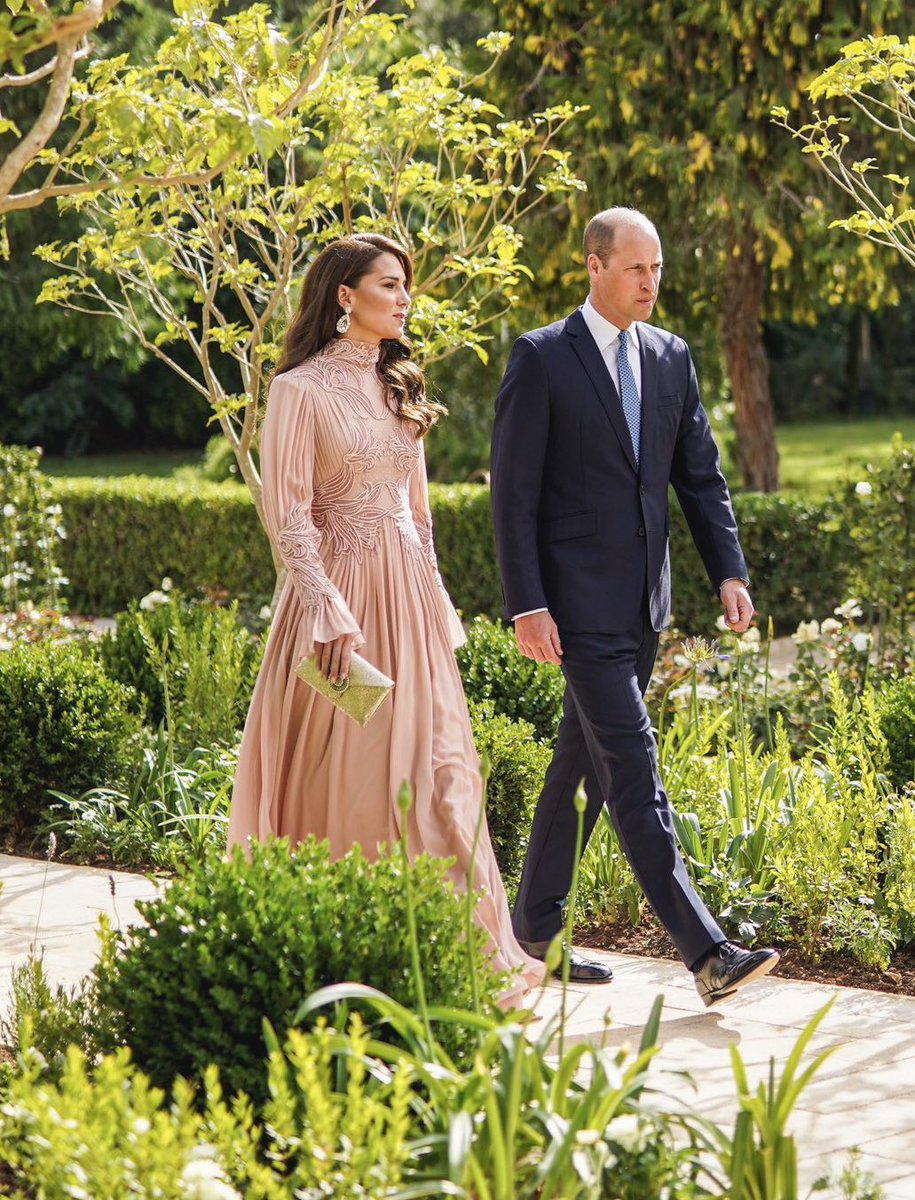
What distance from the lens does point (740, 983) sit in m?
3.97

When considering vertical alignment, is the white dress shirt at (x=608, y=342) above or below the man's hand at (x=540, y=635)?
above

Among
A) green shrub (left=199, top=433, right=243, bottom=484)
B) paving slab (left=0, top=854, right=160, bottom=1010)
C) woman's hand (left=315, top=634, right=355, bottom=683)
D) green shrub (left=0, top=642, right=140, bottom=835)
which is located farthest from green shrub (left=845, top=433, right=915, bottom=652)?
green shrub (left=199, top=433, right=243, bottom=484)

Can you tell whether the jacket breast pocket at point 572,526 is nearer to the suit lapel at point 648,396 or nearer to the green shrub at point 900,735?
the suit lapel at point 648,396

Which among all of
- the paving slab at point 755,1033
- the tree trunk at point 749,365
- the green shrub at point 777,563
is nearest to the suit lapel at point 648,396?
the paving slab at point 755,1033

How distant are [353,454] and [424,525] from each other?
35 centimetres

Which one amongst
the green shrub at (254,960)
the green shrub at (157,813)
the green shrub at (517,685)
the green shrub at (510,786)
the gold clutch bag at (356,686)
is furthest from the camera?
the green shrub at (517,685)

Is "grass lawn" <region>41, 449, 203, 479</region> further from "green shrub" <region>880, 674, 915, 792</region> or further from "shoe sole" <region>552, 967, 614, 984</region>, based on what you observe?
"shoe sole" <region>552, 967, 614, 984</region>

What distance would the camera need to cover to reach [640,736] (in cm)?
423

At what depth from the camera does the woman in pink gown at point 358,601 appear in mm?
4227

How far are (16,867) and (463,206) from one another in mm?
3376

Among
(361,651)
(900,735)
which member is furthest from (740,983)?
(900,735)

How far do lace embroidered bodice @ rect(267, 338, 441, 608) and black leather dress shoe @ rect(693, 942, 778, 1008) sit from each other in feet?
4.00

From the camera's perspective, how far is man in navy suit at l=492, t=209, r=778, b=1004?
424cm

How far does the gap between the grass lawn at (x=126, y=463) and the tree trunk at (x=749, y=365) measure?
16591mm
